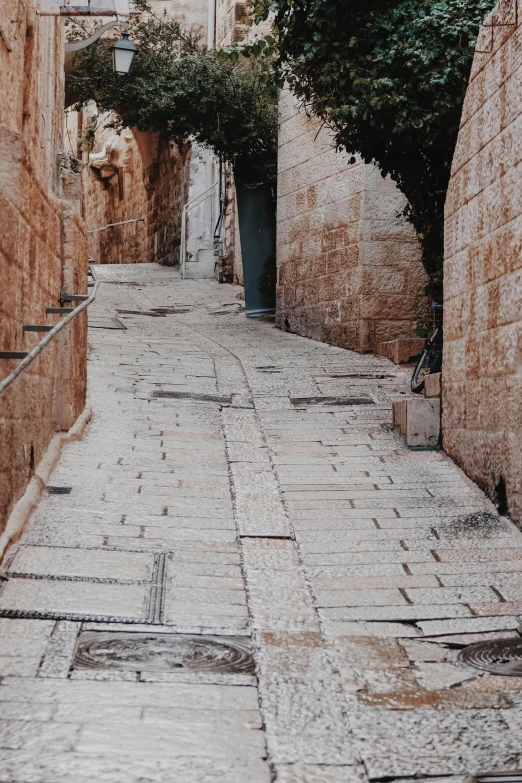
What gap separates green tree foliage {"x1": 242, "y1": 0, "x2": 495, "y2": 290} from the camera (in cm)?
889

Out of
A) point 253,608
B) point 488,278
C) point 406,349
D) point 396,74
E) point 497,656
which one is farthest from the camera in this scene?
point 406,349

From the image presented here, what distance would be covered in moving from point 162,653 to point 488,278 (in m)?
3.44

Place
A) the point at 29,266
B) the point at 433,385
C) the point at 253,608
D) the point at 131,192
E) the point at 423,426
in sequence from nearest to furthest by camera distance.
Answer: the point at 253,608 → the point at 29,266 → the point at 423,426 → the point at 433,385 → the point at 131,192

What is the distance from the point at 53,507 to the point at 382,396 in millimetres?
4413

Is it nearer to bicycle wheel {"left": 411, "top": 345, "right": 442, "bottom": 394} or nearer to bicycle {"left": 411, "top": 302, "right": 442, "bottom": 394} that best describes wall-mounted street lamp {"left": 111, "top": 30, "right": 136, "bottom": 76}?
bicycle {"left": 411, "top": 302, "right": 442, "bottom": 394}

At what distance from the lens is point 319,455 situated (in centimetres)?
686

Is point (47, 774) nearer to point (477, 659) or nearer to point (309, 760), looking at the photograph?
point (309, 760)

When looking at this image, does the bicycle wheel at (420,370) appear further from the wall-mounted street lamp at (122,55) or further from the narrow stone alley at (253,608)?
the wall-mounted street lamp at (122,55)

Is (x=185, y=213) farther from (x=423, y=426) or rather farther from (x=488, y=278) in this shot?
(x=488, y=278)

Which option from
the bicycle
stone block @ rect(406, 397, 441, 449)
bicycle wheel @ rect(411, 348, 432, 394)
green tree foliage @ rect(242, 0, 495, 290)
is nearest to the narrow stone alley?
stone block @ rect(406, 397, 441, 449)

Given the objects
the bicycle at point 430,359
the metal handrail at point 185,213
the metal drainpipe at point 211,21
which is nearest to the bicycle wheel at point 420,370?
the bicycle at point 430,359

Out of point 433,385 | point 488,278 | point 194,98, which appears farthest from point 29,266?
point 194,98

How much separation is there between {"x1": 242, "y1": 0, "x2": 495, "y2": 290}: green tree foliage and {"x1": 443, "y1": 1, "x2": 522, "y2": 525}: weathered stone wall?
8.51ft

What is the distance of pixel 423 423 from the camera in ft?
23.4
